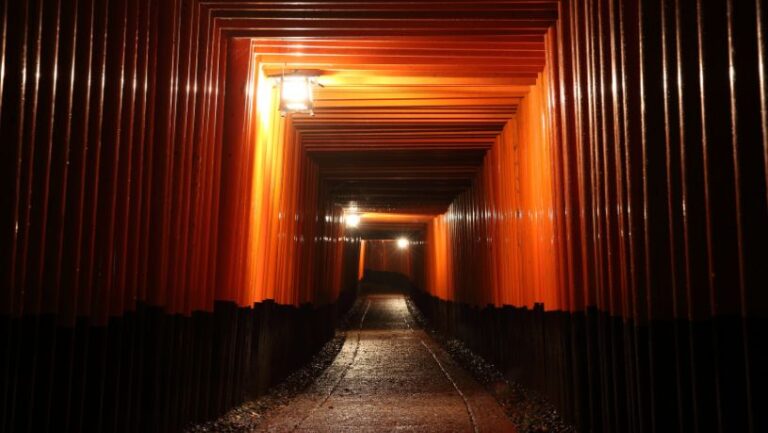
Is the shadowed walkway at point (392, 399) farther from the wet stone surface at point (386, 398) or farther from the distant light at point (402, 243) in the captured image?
the distant light at point (402, 243)

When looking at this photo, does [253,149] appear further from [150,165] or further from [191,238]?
[150,165]

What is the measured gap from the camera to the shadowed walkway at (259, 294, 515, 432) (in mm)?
7109

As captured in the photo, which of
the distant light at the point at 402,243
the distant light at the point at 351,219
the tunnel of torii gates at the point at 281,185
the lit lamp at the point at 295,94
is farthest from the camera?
the distant light at the point at 402,243

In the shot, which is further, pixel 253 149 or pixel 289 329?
pixel 289 329

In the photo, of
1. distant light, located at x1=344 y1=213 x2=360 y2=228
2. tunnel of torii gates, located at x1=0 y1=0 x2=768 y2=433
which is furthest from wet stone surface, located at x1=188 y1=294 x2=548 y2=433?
distant light, located at x1=344 y1=213 x2=360 y2=228

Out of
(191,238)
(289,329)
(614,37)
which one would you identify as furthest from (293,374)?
(614,37)

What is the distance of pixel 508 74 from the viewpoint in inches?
339

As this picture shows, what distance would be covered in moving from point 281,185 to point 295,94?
2094 millimetres

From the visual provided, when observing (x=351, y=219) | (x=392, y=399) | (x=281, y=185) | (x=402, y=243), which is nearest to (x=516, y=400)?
(x=392, y=399)

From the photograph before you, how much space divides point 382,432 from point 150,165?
139 inches

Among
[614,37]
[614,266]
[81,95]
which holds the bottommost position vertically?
[614,266]

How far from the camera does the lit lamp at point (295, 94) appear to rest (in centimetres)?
838

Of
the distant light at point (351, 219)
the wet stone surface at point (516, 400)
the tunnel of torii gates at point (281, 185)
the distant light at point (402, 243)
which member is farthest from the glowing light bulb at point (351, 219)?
the distant light at point (402, 243)

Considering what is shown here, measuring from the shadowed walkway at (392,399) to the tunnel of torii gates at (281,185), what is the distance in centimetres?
80
